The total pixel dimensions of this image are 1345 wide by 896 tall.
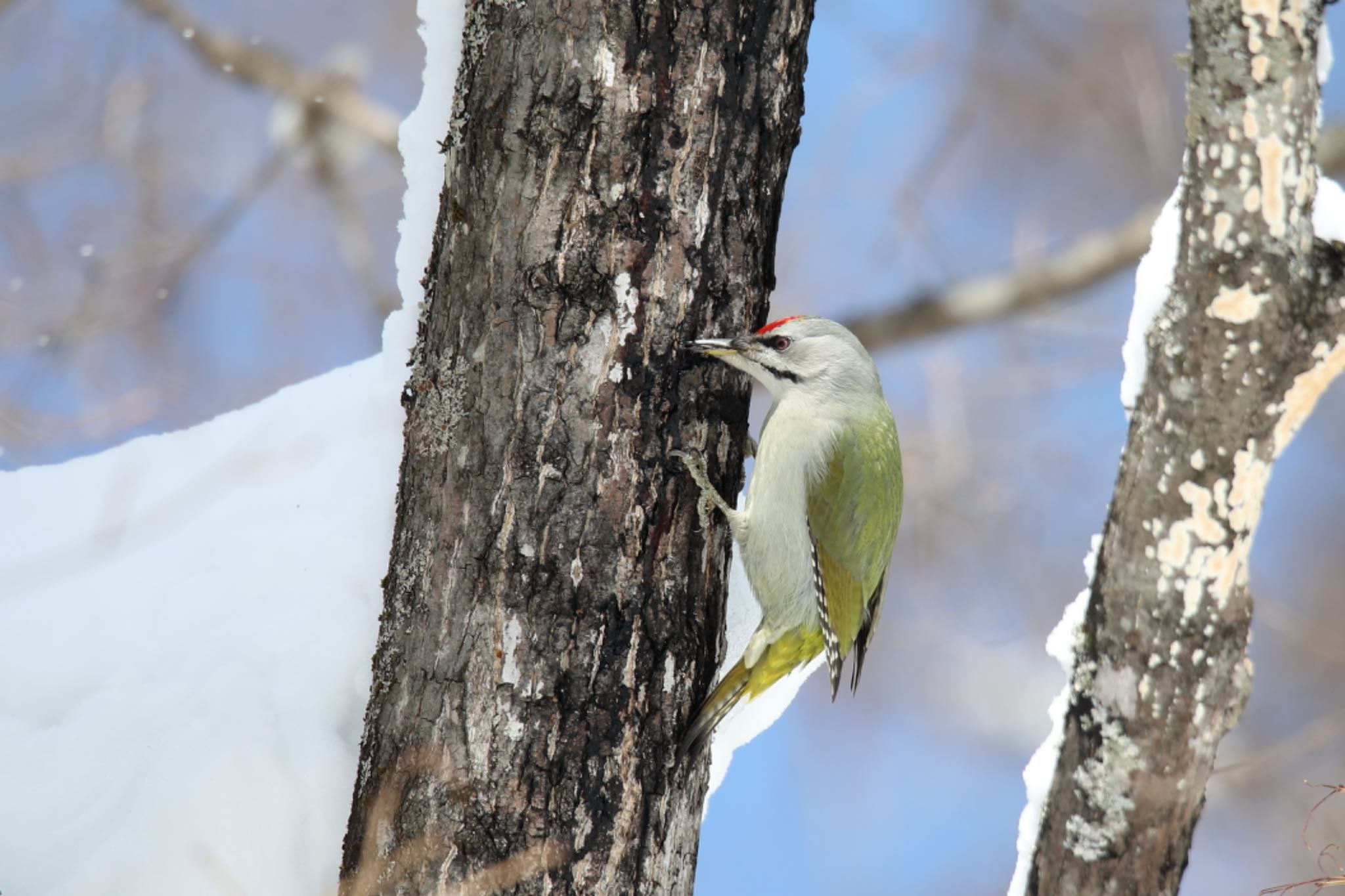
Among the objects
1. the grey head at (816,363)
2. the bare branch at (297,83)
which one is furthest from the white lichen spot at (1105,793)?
the bare branch at (297,83)

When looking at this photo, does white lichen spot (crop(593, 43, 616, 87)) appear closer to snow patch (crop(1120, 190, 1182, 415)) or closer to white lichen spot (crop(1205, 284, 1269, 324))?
snow patch (crop(1120, 190, 1182, 415))

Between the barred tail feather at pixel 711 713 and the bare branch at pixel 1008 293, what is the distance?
3.49m

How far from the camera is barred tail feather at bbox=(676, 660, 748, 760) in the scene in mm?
2494

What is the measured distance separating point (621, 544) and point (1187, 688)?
1116 mm

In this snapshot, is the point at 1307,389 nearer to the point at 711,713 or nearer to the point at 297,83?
the point at 711,713

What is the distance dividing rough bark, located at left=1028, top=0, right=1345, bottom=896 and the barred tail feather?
74 centimetres

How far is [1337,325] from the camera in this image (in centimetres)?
184

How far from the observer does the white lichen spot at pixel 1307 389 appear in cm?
186

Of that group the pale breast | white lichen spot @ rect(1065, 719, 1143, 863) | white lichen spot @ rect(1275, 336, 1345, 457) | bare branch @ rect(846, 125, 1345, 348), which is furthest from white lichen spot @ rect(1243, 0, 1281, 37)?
bare branch @ rect(846, 125, 1345, 348)

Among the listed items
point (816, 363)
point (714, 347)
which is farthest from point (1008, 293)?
point (714, 347)

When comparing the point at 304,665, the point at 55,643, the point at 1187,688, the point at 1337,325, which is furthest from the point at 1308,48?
the point at 55,643

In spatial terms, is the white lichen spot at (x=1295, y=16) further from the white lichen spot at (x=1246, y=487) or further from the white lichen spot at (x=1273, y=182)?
the white lichen spot at (x=1246, y=487)

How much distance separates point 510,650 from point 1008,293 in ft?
14.0

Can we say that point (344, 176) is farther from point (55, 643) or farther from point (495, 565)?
point (495, 565)
